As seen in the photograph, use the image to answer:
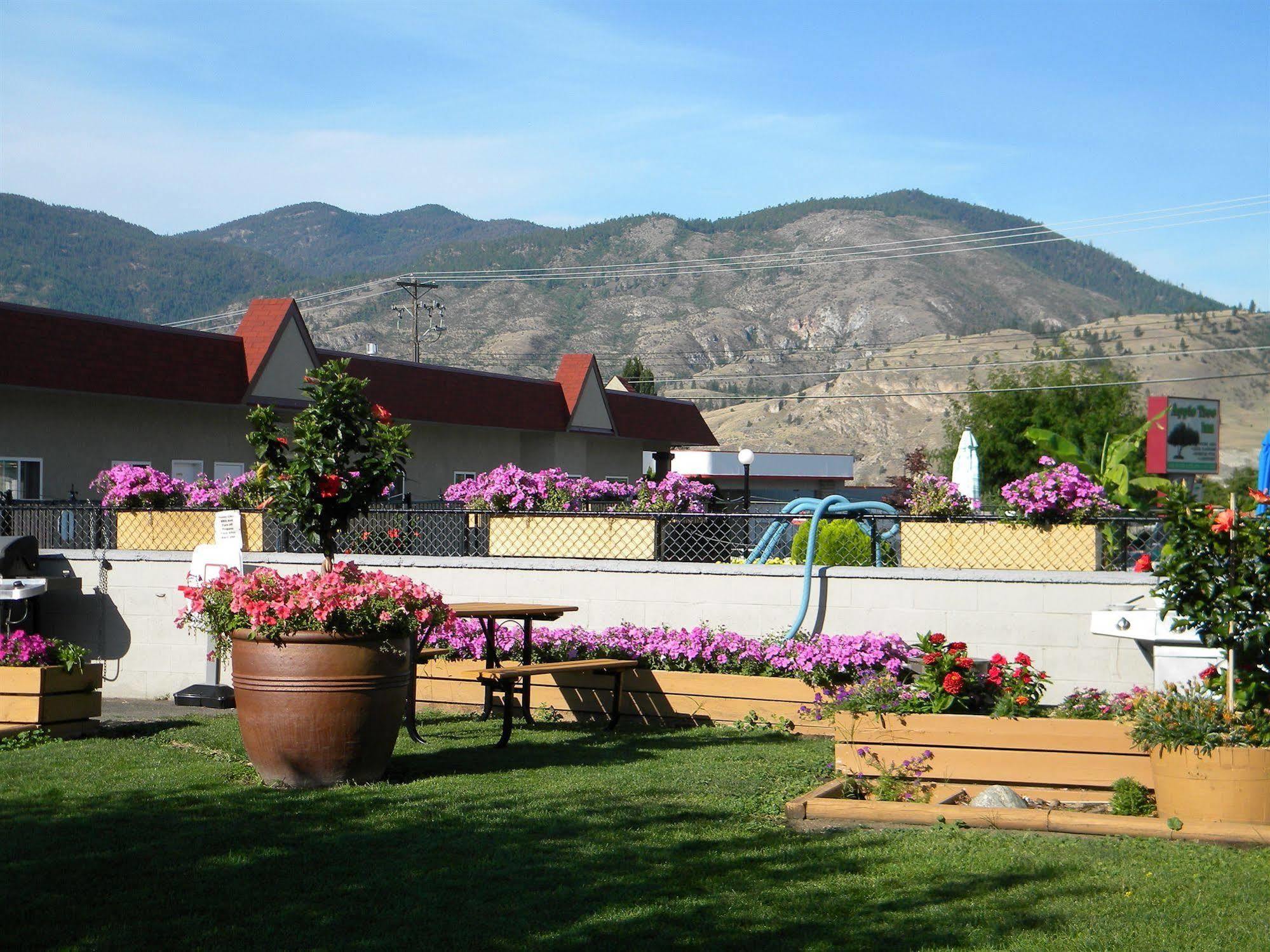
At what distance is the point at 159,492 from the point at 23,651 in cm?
447

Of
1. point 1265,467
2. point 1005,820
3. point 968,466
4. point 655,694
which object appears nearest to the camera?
point 1005,820

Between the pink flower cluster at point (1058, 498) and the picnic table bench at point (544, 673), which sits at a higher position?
the pink flower cluster at point (1058, 498)

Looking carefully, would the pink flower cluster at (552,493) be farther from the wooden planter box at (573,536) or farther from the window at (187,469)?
the window at (187,469)

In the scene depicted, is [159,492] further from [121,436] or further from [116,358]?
[121,436]

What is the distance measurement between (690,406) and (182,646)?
23921mm

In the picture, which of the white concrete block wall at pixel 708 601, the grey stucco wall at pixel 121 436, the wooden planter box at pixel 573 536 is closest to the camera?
the white concrete block wall at pixel 708 601

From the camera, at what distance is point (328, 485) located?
29.1ft

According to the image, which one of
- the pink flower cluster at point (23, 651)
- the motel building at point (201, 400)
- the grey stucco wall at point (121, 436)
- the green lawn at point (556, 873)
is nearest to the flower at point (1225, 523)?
the green lawn at point (556, 873)

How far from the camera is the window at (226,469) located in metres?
23.6

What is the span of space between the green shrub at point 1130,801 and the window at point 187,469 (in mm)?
18674

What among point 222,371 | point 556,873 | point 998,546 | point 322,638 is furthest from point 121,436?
point 556,873

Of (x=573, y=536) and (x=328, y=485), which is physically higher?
(x=328, y=485)

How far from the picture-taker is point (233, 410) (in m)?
24.0

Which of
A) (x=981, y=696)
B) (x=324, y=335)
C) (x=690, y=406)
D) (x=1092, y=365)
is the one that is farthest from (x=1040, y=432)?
(x=324, y=335)
